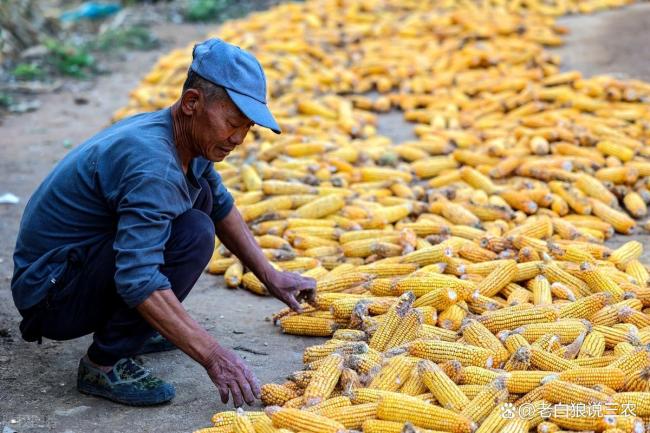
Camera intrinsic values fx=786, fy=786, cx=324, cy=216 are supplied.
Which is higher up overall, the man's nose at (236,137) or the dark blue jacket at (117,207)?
the man's nose at (236,137)

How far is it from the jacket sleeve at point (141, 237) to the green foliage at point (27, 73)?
7.98m

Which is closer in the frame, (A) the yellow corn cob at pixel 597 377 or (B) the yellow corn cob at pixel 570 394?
(B) the yellow corn cob at pixel 570 394

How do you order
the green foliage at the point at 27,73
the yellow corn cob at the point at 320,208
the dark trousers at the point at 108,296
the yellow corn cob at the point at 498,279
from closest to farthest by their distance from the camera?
the dark trousers at the point at 108,296
the yellow corn cob at the point at 498,279
the yellow corn cob at the point at 320,208
the green foliage at the point at 27,73

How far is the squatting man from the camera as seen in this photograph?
3.11m

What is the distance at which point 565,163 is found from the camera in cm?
630

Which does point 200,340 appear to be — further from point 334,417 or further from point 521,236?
point 521,236

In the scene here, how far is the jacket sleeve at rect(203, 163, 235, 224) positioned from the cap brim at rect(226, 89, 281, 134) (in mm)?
822

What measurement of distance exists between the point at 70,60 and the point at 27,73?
73 centimetres

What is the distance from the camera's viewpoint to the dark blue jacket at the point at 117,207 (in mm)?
3082

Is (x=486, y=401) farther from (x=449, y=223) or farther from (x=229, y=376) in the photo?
(x=449, y=223)

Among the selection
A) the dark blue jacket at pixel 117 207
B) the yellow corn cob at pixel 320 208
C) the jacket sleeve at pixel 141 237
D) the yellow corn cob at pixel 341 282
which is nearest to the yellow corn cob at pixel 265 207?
the yellow corn cob at pixel 320 208

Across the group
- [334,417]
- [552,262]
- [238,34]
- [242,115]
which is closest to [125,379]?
[334,417]

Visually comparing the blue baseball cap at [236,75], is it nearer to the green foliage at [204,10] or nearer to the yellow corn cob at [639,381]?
the yellow corn cob at [639,381]

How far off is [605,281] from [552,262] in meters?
0.35
